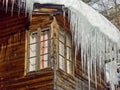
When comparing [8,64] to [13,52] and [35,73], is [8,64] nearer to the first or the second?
[13,52]

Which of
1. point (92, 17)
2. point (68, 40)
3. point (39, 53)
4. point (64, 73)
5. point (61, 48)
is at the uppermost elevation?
point (92, 17)

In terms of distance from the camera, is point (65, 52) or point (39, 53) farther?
point (65, 52)

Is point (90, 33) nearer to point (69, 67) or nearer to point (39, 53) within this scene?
point (69, 67)

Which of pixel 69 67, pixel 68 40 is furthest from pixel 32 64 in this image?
pixel 68 40

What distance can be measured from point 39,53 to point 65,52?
820mm

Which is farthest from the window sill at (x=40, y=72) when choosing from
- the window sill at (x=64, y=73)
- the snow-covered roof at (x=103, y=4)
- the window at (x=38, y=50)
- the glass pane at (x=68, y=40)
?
the snow-covered roof at (x=103, y=4)

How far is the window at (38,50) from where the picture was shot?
10.9 meters

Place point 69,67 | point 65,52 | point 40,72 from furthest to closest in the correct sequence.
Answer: point 69,67 → point 65,52 → point 40,72

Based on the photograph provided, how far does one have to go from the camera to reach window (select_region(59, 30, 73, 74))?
1121cm

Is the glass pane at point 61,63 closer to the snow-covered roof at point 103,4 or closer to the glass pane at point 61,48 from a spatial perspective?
the glass pane at point 61,48

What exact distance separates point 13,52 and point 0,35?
77cm

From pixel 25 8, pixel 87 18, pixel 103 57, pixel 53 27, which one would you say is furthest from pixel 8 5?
pixel 103 57

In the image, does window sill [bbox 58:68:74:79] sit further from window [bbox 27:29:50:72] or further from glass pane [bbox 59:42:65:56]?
glass pane [bbox 59:42:65:56]

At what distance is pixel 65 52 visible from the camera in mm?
11383
